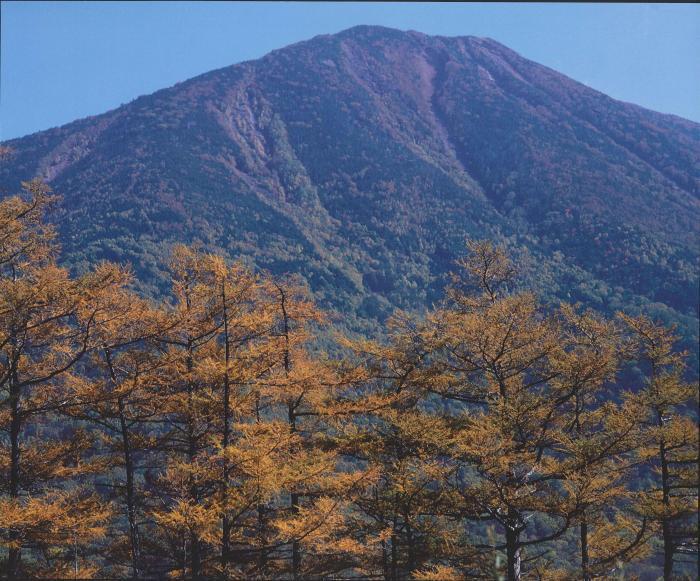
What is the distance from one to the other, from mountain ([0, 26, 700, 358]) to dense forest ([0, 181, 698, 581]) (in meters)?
93.4

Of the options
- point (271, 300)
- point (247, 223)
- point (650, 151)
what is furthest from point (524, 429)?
point (650, 151)

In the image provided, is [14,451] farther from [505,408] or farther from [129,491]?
[505,408]

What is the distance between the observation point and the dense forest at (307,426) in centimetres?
1011

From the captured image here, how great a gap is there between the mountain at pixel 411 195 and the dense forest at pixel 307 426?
93425 mm

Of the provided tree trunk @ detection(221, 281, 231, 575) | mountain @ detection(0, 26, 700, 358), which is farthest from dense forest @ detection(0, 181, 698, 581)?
mountain @ detection(0, 26, 700, 358)

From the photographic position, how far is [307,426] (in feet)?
41.0

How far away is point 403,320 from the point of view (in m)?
12.8

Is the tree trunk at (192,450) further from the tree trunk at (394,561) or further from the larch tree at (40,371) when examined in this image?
the tree trunk at (394,561)

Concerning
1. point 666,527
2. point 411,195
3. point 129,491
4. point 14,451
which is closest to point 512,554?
point 666,527

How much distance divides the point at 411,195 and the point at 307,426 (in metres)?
160

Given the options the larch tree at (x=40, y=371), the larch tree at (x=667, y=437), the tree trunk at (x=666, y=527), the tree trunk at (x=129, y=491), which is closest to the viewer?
the larch tree at (x=40, y=371)

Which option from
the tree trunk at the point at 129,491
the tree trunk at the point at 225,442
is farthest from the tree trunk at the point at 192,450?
the tree trunk at the point at 129,491

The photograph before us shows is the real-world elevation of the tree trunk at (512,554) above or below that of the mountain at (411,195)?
below

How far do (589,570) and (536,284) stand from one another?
4165 inches
